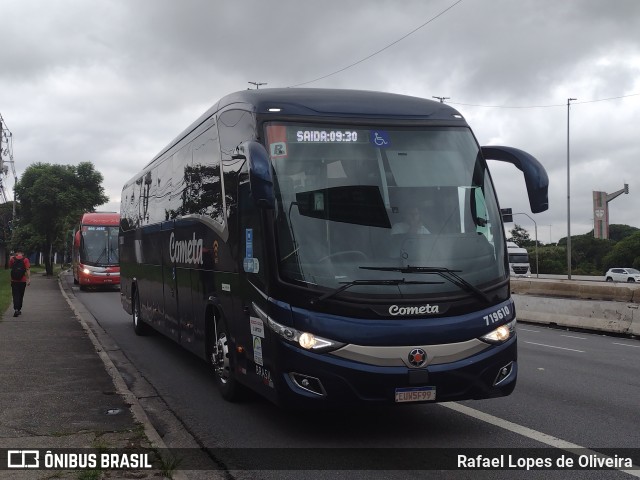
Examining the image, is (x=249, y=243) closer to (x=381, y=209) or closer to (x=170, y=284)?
(x=381, y=209)

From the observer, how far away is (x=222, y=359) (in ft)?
26.5

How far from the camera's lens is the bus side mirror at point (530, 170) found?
6984 millimetres

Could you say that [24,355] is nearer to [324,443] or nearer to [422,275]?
[324,443]

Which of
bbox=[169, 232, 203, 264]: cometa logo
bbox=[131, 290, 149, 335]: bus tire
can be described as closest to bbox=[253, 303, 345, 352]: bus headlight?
bbox=[169, 232, 203, 264]: cometa logo

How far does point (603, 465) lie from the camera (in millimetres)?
5613

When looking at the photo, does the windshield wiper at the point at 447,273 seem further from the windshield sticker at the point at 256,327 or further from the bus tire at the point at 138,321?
the bus tire at the point at 138,321

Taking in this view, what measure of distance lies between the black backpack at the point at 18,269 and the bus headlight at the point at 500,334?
14735mm

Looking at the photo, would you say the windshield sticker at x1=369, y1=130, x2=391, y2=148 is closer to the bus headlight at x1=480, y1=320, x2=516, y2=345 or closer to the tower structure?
the bus headlight at x1=480, y1=320, x2=516, y2=345

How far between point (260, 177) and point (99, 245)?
2886 centimetres

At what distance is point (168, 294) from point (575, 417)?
21.1ft

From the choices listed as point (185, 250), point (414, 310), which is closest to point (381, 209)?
point (414, 310)

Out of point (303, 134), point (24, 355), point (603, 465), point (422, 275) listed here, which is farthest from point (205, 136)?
point (603, 465)

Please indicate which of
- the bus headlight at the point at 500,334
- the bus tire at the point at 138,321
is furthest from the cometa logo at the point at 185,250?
the bus tire at the point at 138,321

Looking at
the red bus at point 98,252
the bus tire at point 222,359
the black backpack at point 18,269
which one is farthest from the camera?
the red bus at point 98,252
